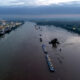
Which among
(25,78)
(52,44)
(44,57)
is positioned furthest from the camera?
(52,44)

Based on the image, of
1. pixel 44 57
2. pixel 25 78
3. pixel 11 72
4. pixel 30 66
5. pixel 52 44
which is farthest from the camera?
pixel 52 44

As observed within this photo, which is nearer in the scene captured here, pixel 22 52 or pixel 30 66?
pixel 30 66

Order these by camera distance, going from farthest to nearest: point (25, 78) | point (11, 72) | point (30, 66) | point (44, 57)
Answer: point (44, 57) → point (30, 66) → point (11, 72) → point (25, 78)

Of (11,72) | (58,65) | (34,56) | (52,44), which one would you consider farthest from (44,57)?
(52,44)

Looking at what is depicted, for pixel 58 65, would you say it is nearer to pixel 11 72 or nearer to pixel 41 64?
pixel 41 64

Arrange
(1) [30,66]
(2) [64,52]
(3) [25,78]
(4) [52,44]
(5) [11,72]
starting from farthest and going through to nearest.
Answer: (4) [52,44] → (2) [64,52] → (1) [30,66] → (5) [11,72] → (3) [25,78]

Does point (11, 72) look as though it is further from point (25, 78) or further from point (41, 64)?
point (41, 64)

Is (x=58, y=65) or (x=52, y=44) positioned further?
(x=52, y=44)

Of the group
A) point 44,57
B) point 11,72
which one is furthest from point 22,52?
point 11,72

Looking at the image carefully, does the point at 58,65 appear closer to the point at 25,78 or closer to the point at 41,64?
the point at 41,64
